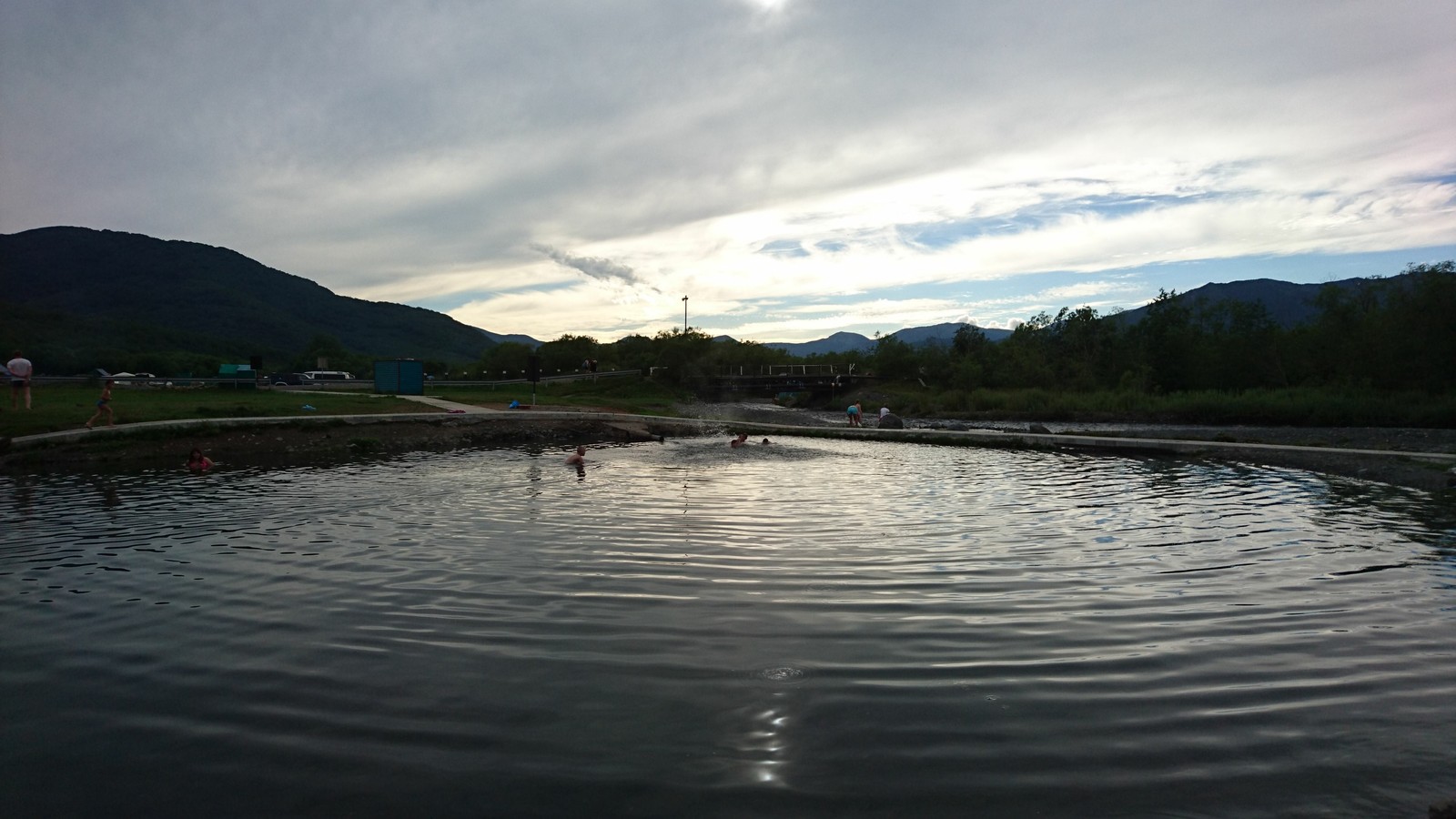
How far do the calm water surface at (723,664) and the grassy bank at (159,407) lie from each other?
39.6ft

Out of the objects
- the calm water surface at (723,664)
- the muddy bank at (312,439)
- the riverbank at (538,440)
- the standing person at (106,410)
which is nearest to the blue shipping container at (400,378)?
the riverbank at (538,440)

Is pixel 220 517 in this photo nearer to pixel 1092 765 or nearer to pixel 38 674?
pixel 38 674

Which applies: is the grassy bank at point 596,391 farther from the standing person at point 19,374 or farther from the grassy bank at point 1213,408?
the standing person at point 19,374

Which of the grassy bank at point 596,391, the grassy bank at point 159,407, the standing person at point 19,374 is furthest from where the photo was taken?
the grassy bank at point 596,391

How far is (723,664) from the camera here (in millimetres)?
6102

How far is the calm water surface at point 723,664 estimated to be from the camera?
4.26 metres

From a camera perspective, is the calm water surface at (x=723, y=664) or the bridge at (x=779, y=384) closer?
the calm water surface at (x=723, y=664)

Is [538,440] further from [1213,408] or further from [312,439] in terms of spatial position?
[1213,408]

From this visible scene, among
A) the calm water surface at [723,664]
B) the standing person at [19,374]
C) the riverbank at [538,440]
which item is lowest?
the calm water surface at [723,664]

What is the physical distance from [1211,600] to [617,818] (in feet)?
22.7

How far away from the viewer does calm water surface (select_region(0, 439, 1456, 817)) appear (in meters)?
4.26

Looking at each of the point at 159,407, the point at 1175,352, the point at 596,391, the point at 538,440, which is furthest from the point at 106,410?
the point at 1175,352

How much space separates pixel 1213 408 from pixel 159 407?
2108 inches

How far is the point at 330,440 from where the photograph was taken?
2448 centimetres
